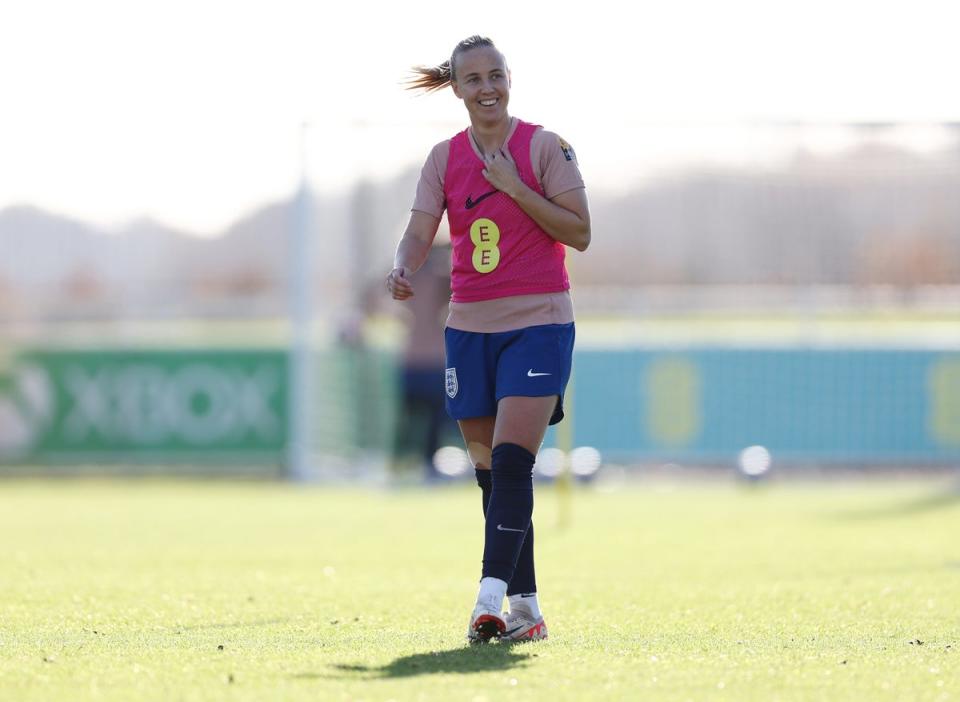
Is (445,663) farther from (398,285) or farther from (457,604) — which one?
(457,604)

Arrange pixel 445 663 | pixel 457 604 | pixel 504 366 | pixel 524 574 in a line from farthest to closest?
1. pixel 457 604
2. pixel 524 574
3. pixel 504 366
4. pixel 445 663

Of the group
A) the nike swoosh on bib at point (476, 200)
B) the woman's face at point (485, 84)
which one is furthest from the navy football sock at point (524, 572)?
the woman's face at point (485, 84)

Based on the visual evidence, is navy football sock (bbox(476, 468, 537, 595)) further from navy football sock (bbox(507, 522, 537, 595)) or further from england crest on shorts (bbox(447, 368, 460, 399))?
england crest on shorts (bbox(447, 368, 460, 399))

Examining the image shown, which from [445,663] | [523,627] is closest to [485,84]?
[523,627]

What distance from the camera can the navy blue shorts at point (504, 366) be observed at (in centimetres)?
569

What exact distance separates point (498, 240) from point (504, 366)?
43cm

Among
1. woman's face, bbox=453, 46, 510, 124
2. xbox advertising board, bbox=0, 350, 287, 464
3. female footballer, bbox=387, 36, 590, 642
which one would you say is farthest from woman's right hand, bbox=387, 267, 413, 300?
xbox advertising board, bbox=0, 350, 287, 464

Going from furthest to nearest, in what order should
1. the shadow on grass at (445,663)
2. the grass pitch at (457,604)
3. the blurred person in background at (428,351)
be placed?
the blurred person in background at (428,351) → the shadow on grass at (445,663) → the grass pitch at (457,604)

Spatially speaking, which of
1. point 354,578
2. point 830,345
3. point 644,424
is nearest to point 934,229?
point 830,345

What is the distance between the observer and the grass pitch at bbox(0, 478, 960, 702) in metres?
4.80

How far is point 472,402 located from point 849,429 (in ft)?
35.7

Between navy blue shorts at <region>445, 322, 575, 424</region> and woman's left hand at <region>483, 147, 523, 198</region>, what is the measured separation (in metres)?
0.47

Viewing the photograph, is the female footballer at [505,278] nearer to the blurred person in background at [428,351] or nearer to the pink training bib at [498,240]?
the pink training bib at [498,240]

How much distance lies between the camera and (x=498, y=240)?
576 cm
